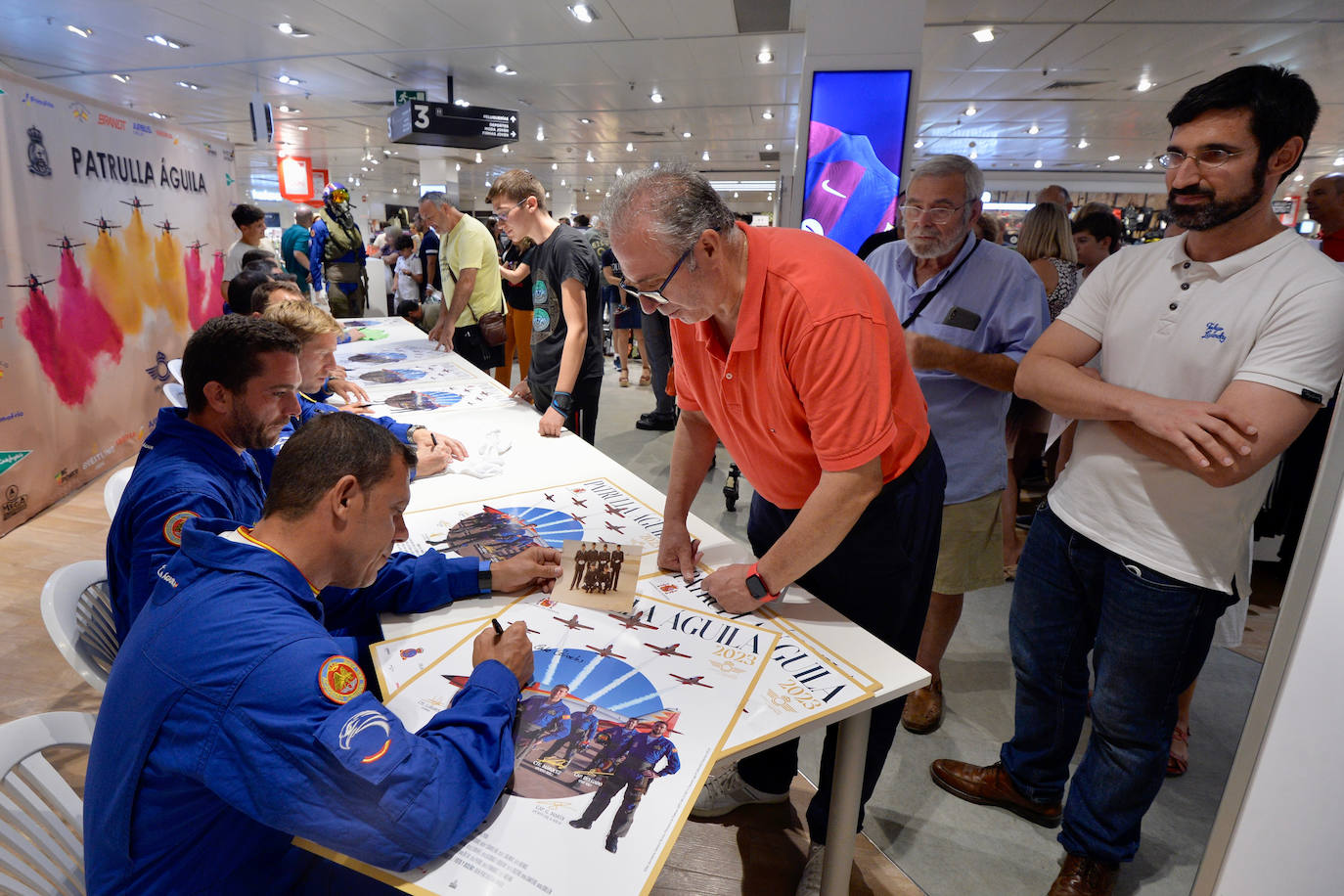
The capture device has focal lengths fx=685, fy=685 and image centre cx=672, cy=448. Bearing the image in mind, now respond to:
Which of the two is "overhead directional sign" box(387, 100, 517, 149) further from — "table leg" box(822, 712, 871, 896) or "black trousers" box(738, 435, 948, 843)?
"table leg" box(822, 712, 871, 896)

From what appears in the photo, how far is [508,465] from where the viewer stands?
7.06 feet

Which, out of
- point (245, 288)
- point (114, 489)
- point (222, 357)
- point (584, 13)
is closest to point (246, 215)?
point (245, 288)

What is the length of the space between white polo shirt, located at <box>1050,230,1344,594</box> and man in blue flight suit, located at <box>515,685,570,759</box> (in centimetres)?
113

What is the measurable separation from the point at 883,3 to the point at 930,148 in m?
9.71

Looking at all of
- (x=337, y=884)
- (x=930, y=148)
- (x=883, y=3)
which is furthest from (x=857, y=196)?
(x=930, y=148)

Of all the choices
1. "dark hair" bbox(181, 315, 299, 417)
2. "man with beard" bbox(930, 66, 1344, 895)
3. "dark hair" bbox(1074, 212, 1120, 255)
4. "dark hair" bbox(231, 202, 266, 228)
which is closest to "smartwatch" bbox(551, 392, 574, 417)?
"dark hair" bbox(181, 315, 299, 417)

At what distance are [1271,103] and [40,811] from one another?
2.24m

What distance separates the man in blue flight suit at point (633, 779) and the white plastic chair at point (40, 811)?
783mm

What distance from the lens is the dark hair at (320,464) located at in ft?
3.26

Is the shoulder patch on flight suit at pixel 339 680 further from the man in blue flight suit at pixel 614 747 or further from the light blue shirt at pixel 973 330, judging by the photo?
the light blue shirt at pixel 973 330

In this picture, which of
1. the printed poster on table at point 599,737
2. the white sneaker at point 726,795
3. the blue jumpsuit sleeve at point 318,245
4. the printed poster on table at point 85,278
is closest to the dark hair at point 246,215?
the printed poster on table at point 85,278

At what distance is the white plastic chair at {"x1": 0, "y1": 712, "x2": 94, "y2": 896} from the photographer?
954mm

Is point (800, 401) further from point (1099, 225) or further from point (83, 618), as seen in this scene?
point (1099, 225)

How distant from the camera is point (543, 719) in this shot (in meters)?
1.03
